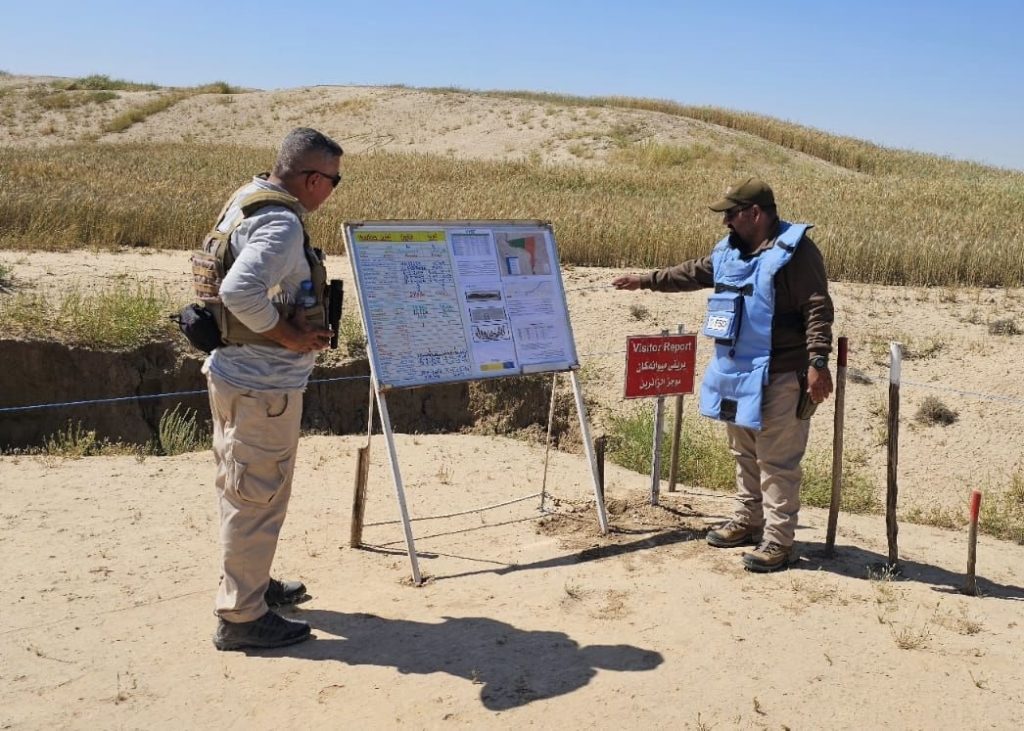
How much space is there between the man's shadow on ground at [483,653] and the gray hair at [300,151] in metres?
2.15

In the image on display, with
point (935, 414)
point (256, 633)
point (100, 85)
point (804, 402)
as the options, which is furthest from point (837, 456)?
point (100, 85)

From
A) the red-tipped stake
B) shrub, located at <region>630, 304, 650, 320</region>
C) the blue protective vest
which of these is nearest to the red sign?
the blue protective vest

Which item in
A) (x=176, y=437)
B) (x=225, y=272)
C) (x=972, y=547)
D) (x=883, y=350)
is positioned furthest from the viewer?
(x=883, y=350)

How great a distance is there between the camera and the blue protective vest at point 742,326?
554 cm

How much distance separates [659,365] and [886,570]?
6.17ft

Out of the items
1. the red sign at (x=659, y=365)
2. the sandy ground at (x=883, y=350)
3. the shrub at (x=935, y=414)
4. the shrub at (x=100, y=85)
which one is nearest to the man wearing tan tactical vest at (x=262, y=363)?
the red sign at (x=659, y=365)

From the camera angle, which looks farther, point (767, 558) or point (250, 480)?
point (767, 558)

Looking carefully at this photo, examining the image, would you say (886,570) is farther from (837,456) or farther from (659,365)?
(659,365)

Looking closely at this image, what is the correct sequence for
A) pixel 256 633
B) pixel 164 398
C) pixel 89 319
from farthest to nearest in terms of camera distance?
pixel 164 398 < pixel 89 319 < pixel 256 633

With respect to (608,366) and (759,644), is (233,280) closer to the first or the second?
(759,644)

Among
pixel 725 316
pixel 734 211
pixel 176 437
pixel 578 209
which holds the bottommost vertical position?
pixel 176 437

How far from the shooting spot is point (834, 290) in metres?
12.1

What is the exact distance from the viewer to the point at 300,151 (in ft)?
14.2

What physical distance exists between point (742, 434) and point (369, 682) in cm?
264
